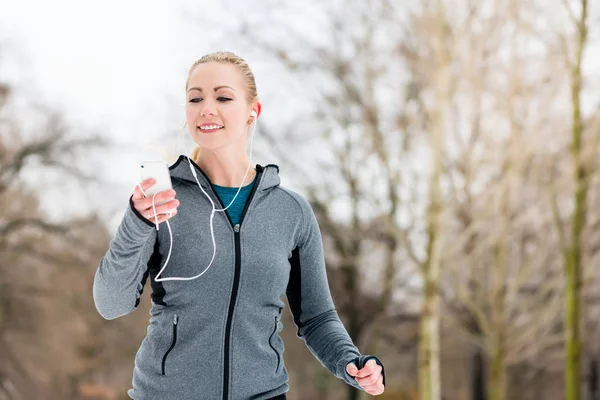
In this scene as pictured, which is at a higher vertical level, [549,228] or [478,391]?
[549,228]

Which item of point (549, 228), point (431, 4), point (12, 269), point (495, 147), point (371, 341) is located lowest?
point (371, 341)

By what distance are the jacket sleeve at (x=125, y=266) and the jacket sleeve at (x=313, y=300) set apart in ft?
1.46

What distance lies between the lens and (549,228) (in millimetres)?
12266

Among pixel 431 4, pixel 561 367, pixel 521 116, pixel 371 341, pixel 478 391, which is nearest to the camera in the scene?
pixel 431 4

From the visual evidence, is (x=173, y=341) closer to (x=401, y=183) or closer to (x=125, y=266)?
(x=125, y=266)

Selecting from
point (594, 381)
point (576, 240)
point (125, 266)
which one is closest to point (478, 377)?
point (594, 381)

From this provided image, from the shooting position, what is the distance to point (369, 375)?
6.14ft

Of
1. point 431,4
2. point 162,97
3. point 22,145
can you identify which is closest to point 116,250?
point 431,4

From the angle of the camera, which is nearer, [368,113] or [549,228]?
[368,113]

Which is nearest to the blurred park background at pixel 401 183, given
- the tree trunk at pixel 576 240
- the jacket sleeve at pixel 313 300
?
the tree trunk at pixel 576 240

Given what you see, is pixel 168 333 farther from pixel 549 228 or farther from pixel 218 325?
pixel 549 228

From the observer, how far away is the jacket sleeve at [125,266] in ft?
5.36

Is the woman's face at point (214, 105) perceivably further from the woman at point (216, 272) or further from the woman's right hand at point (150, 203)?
the woman's right hand at point (150, 203)

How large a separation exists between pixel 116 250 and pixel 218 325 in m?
0.30
